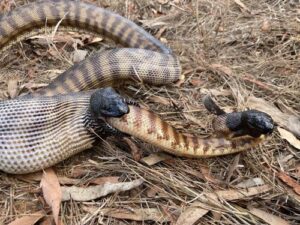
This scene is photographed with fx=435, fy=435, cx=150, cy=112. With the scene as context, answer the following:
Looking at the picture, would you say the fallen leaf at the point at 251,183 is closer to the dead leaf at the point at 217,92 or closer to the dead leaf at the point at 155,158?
the dead leaf at the point at 155,158

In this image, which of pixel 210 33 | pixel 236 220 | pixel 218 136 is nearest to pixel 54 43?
pixel 210 33

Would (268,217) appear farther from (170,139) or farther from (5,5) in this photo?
(5,5)

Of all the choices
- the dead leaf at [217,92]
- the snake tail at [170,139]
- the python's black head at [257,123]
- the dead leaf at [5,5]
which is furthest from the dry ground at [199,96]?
the dead leaf at [5,5]

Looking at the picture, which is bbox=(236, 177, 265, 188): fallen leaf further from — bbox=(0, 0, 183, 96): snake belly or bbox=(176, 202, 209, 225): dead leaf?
bbox=(0, 0, 183, 96): snake belly

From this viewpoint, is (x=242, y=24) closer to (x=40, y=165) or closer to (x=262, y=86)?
(x=262, y=86)

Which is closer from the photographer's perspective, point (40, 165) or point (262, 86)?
point (40, 165)

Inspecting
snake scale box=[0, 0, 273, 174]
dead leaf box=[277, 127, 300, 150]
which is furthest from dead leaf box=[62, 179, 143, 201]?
dead leaf box=[277, 127, 300, 150]
